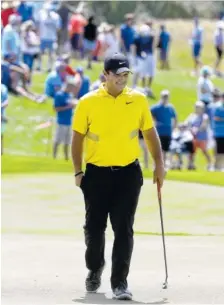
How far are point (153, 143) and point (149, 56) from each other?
2360cm

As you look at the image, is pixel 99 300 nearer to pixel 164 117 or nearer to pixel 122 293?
pixel 122 293

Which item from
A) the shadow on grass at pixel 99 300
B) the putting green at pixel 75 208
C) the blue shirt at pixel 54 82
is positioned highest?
the blue shirt at pixel 54 82

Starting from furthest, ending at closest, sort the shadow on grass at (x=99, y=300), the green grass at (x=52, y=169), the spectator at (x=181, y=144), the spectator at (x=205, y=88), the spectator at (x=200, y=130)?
the spectator at (x=205, y=88) → the spectator at (x=181, y=144) → the spectator at (x=200, y=130) → the green grass at (x=52, y=169) → the shadow on grass at (x=99, y=300)

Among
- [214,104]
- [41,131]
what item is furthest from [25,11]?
[214,104]

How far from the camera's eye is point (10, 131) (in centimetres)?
2981

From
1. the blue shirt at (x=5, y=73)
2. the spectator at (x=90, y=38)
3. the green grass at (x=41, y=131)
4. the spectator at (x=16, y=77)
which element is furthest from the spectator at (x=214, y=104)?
the spectator at (x=90, y=38)

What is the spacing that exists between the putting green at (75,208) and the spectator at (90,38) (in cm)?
1548

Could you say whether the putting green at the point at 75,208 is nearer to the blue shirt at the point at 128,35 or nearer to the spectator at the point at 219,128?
the spectator at the point at 219,128

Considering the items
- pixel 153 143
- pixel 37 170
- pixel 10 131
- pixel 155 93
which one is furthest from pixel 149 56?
pixel 153 143

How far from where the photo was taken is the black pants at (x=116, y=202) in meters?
9.16

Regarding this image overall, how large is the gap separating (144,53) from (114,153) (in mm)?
23700

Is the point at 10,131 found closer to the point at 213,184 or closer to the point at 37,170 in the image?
the point at 37,170

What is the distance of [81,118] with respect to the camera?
30.0ft

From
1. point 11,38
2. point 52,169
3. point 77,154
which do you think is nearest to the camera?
point 77,154
